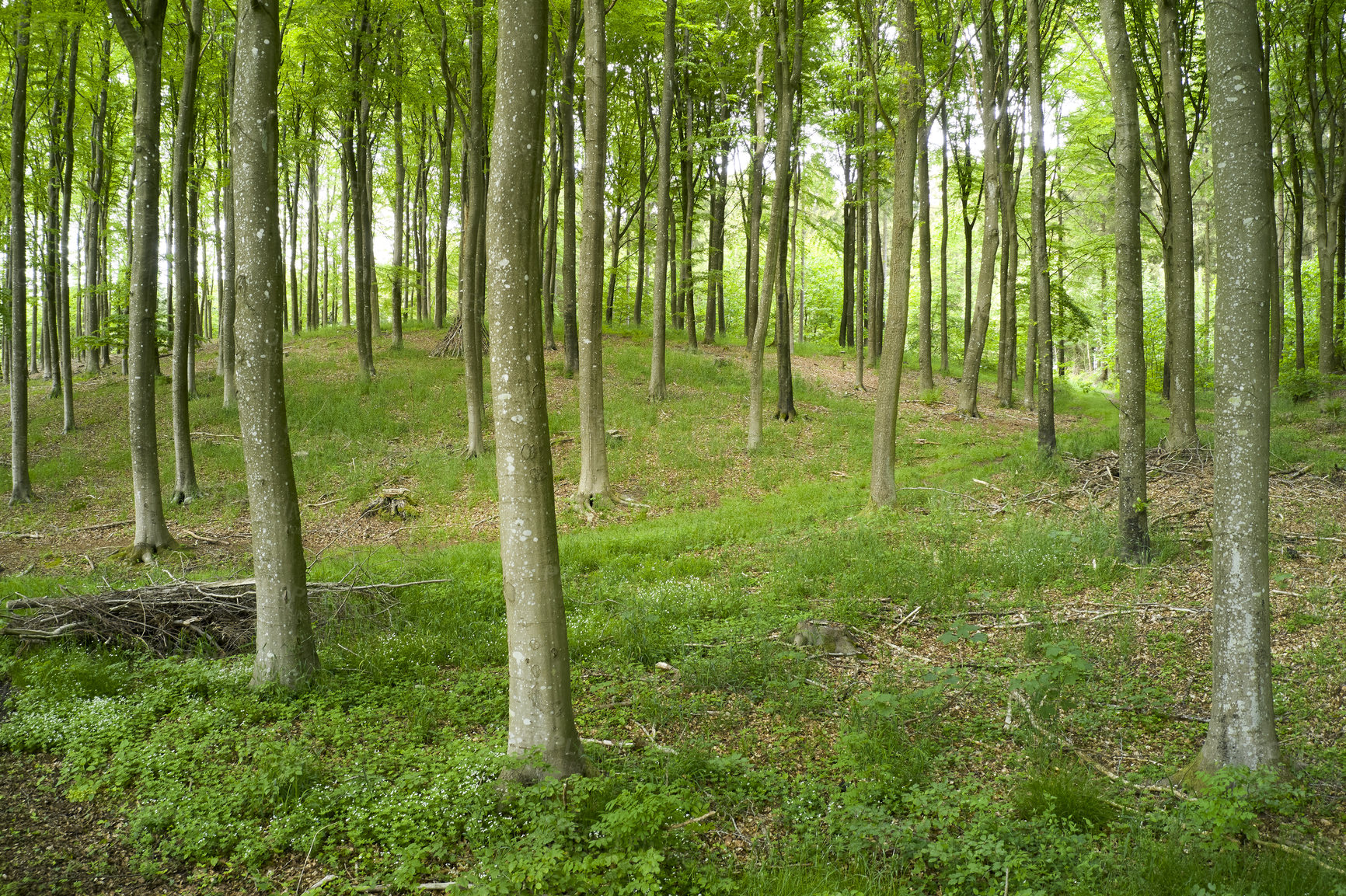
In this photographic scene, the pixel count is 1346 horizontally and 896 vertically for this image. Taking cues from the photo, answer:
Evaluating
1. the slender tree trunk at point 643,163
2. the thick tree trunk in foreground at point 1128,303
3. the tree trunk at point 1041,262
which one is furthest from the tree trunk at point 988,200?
the slender tree trunk at point 643,163

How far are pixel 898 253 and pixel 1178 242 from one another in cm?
477

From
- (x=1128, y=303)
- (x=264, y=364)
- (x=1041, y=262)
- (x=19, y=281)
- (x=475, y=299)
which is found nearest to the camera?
(x=264, y=364)

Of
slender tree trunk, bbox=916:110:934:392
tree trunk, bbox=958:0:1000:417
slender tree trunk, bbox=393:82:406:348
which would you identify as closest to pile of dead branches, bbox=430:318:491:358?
slender tree trunk, bbox=393:82:406:348

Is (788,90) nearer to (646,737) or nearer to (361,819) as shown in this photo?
(646,737)

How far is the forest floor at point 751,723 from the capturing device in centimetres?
342

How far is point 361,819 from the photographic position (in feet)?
12.3

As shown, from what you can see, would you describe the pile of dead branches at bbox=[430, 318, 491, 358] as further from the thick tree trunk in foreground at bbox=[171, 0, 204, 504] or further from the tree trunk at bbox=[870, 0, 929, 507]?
the tree trunk at bbox=[870, 0, 929, 507]

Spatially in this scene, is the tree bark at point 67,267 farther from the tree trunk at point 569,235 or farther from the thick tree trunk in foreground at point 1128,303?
the thick tree trunk in foreground at point 1128,303

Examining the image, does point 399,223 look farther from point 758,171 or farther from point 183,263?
point 758,171

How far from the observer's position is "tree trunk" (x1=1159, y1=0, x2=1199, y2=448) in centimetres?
1062

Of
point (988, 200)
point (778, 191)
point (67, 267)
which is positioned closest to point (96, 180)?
point (67, 267)

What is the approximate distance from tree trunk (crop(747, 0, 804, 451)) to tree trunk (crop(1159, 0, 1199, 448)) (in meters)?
6.49

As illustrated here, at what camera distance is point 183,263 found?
12.5 m

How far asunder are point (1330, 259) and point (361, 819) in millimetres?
24657
